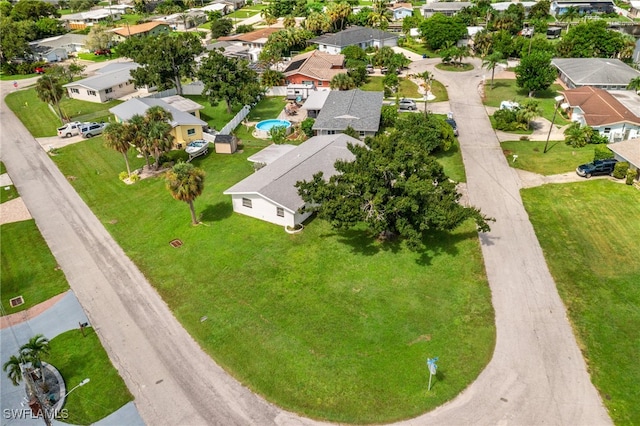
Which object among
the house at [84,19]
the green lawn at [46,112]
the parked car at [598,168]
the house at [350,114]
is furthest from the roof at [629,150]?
the house at [84,19]

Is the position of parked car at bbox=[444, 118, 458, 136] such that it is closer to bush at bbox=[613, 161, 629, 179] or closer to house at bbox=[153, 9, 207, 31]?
bush at bbox=[613, 161, 629, 179]

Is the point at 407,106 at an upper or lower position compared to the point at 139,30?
lower

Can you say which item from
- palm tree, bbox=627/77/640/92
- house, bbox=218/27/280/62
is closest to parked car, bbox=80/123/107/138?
house, bbox=218/27/280/62

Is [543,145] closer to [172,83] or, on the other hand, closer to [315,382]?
[315,382]

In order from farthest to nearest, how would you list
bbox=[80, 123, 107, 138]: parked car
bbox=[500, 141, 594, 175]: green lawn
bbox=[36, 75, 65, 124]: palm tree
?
bbox=[36, 75, 65, 124]: palm tree, bbox=[80, 123, 107, 138]: parked car, bbox=[500, 141, 594, 175]: green lawn

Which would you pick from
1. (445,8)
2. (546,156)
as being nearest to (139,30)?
(445,8)

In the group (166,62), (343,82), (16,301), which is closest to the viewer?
(16,301)

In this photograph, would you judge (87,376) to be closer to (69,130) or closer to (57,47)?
(69,130)
